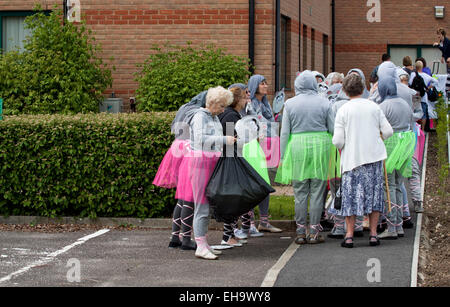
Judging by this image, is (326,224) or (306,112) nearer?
(306,112)

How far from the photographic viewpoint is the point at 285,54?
19.8 meters

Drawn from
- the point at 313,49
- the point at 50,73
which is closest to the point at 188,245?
the point at 50,73

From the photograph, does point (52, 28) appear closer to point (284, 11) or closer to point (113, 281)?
point (284, 11)

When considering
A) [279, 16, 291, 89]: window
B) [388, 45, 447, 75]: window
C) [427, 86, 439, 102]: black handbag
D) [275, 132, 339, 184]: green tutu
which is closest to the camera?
[275, 132, 339, 184]: green tutu

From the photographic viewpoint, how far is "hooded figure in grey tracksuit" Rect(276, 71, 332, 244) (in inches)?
364

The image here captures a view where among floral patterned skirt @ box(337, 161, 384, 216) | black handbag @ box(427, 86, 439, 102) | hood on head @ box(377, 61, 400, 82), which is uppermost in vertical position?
hood on head @ box(377, 61, 400, 82)

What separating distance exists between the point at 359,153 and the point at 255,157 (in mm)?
1202

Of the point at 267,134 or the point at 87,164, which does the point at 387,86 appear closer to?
the point at 267,134

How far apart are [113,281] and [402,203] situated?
3960 mm

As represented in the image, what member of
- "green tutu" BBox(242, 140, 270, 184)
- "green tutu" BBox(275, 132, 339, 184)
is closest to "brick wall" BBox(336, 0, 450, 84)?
"green tutu" BBox(275, 132, 339, 184)

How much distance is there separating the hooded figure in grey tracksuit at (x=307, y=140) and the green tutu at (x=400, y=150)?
2.72ft

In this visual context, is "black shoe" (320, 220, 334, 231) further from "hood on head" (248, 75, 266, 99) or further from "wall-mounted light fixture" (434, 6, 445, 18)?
"wall-mounted light fixture" (434, 6, 445, 18)

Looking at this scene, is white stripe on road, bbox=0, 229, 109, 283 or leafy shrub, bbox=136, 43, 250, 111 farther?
leafy shrub, bbox=136, 43, 250, 111

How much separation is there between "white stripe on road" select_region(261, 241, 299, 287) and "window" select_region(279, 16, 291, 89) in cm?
1043
